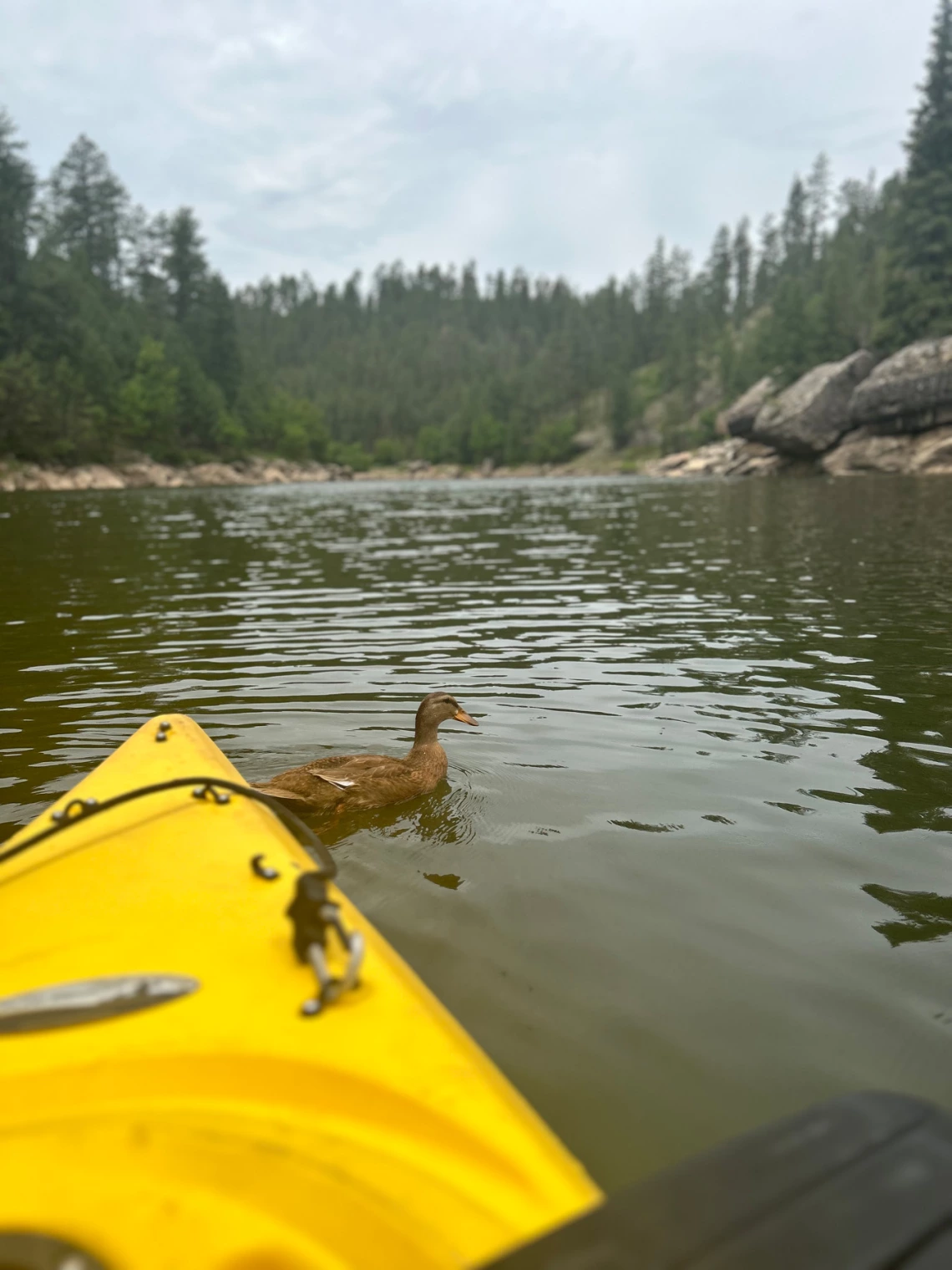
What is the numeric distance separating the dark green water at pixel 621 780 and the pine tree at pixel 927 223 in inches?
2024

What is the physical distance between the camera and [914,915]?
3.75m

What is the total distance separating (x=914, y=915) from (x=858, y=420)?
60200 millimetres

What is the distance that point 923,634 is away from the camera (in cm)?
919

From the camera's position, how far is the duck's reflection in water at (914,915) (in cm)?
359

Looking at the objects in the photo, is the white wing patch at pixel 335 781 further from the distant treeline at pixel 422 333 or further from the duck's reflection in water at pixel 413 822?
the distant treeline at pixel 422 333

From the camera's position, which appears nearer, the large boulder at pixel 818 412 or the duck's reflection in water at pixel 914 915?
the duck's reflection in water at pixel 914 915

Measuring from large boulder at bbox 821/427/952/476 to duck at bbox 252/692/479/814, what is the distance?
48982 millimetres

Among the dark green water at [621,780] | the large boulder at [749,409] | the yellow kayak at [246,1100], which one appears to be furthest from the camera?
the large boulder at [749,409]

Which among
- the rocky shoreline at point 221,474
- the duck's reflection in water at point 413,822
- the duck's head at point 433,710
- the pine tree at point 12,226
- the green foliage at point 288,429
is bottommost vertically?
the duck's reflection in water at point 413,822

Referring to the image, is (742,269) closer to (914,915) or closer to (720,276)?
(720,276)

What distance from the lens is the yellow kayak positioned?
1.49m

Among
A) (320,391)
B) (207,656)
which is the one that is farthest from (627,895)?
(320,391)

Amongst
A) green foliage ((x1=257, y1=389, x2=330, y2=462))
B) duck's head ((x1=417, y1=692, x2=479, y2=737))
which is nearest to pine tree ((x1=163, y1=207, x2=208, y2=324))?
green foliage ((x1=257, y1=389, x2=330, y2=462))

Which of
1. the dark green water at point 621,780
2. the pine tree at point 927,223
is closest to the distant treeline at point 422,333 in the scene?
the pine tree at point 927,223
